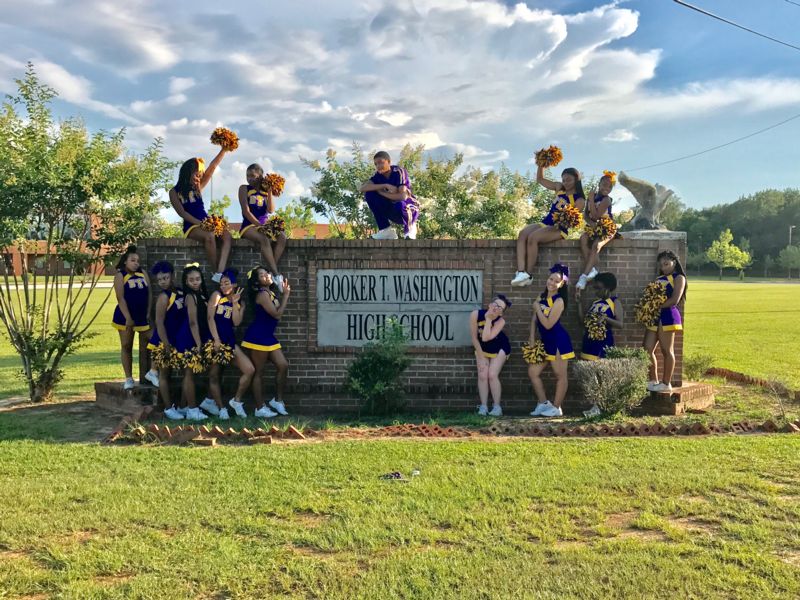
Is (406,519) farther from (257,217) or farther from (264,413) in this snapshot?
(257,217)

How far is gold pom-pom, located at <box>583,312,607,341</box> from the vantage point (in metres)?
7.58

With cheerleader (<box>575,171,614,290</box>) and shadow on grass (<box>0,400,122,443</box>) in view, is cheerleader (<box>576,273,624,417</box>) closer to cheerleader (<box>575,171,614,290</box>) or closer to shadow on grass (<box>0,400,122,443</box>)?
cheerleader (<box>575,171,614,290</box>)

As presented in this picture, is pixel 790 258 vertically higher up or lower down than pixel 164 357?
higher up

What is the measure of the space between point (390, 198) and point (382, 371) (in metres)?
2.36

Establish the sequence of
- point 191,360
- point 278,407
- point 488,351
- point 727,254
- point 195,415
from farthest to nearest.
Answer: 1. point 727,254
2. point 278,407
3. point 488,351
4. point 195,415
5. point 191,360

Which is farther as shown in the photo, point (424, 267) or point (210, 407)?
point (424, 267)

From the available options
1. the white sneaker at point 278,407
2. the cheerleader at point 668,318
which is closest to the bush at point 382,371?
the white sneaker at point 278,407

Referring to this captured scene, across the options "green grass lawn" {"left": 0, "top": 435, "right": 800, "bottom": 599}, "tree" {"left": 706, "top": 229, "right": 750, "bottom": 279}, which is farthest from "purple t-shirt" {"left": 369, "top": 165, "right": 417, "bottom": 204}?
"tree" {"left": 706, "top": 229, "right": 750, "bottom": 279}

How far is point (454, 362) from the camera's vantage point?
8078 mm

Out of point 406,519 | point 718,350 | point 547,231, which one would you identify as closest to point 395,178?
point 547,231

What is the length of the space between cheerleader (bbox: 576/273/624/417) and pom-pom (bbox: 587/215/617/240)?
47cm

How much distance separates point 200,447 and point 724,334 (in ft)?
49.0

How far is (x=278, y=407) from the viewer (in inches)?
305

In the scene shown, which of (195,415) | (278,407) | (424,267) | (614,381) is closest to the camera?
(614,381)
